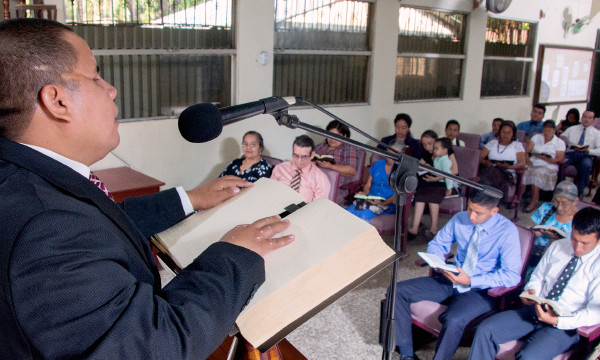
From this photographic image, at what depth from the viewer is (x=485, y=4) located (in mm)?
6895

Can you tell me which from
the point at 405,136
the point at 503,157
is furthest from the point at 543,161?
the point at 405,136

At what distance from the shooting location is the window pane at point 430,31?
634 centimetres

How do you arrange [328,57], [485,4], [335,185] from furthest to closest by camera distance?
Answer: [485,4]
[328,57]
[335,185]

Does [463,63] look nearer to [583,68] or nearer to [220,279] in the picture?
[583,68]

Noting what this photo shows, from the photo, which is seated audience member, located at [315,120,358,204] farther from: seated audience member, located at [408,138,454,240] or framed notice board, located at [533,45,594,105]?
framed notice board, located at [533,45,594,105]

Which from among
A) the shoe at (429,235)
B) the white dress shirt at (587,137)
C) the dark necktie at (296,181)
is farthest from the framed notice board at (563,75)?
the dark necktie at (296,181)

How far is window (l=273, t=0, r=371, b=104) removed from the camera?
5336mm

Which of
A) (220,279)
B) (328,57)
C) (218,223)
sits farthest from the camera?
(328,57)

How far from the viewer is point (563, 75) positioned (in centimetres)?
863

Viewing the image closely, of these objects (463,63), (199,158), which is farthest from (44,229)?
(463,63)

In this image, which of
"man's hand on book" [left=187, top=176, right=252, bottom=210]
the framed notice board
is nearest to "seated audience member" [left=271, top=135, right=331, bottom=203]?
"man's hand on book" [left=187, top=176, right=252, bottom=210]

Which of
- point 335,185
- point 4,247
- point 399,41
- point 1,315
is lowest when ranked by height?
point 335,185

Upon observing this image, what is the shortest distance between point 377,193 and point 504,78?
447 cm

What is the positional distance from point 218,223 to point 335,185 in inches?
120
